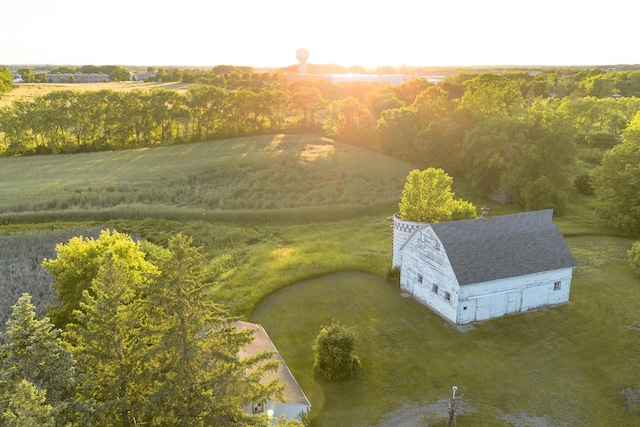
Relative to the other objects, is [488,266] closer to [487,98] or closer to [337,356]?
[337,356]

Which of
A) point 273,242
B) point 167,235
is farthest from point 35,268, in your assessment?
point 273,242

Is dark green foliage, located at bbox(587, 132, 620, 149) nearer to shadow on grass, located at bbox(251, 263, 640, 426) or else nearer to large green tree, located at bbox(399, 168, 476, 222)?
shadow on grass, located at bbox(251, 263, 640, 426)

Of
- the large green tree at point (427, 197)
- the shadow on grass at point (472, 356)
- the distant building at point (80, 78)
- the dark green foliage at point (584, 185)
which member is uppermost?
the distant building at point (80, 78)

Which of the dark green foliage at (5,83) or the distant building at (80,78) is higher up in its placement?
the distant building at (80,78)

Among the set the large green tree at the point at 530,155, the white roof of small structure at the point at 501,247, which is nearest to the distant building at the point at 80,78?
the large green tree at the point at 530,155

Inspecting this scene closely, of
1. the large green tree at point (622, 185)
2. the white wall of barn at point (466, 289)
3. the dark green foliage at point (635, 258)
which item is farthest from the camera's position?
the large green tree at point (622, 185)

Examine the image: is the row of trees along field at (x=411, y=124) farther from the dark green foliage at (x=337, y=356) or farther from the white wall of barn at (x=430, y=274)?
the dark green foliage at (x=337, y=356)

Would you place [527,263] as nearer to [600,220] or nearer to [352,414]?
[352,414]
